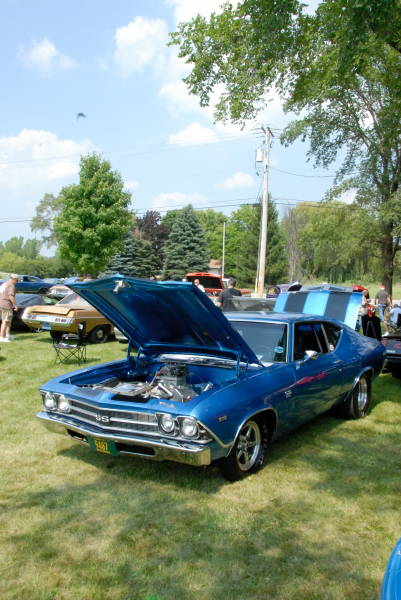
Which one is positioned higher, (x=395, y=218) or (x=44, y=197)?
(x=44, y=197)

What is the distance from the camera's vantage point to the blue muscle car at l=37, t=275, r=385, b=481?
3.90m

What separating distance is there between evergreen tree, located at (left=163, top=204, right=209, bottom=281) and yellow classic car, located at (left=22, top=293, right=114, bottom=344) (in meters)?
38.6

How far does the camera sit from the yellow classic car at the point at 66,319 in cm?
1173

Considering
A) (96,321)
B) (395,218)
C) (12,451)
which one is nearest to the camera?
(12,451)

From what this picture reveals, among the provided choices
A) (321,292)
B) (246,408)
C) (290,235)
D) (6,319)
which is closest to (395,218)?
(321,292)

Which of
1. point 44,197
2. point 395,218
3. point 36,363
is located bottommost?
point 36,363

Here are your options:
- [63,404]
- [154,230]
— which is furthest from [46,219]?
[63,404]

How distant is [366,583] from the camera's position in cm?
292

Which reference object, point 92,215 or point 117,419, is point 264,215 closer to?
point 92,215

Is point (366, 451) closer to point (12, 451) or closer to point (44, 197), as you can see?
point (12, 451)

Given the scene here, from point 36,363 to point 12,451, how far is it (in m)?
5.05

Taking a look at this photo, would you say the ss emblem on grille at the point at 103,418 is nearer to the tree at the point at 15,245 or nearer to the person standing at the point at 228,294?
the person standing at the point at 228,294

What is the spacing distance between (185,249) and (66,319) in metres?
41.1

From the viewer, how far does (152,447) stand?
387 centimetres
